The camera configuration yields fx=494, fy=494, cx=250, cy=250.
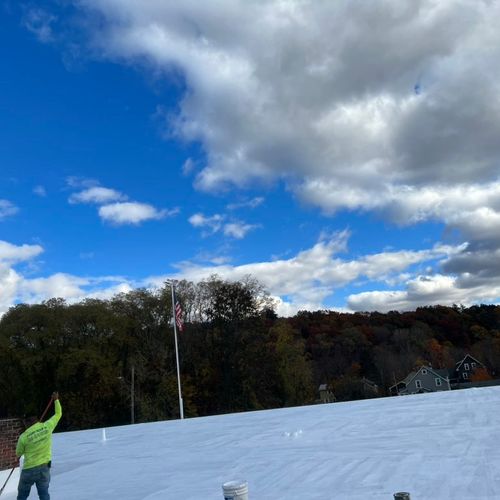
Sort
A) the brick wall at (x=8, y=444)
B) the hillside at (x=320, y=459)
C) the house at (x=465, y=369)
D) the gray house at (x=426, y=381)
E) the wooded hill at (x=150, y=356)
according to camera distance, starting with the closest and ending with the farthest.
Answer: the hillside at (x=320, y=459) → the brick wall at (x=8, y=444) → the wooded hill at (x=150, y=356) → the gray house at (x=426, y=381) → the house at (x=465, y=369)

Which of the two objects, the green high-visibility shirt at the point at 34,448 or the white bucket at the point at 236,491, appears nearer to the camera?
the white bucket at the point at 236,491

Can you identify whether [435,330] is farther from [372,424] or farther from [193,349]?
[372,424]

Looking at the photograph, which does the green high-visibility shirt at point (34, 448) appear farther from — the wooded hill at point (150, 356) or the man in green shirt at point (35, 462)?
the wooded hill at point (150, 356)

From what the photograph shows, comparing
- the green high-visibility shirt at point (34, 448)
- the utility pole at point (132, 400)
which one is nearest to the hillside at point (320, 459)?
the green high-visibility shirt at point (34, 448)

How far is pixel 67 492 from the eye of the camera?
7254 mm

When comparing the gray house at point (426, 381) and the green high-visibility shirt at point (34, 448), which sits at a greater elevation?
the green high-visibility shirt at point (34, 448)

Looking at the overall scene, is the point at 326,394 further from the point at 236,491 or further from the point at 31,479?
the point at 236,491

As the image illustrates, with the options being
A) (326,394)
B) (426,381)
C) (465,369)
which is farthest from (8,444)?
(465,369)

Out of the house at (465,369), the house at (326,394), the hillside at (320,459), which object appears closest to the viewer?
the hillside at (320,459)

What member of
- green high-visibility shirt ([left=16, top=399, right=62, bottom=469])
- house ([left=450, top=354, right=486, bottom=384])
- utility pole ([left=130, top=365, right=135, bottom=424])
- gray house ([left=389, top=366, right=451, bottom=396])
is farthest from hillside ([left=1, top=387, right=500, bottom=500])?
house ([left=450, top=354, right=486, bottom=384])

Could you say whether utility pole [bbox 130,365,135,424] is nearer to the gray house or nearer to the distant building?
the distant building

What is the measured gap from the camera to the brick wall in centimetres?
888

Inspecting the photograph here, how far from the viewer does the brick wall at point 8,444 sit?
29.1 feet

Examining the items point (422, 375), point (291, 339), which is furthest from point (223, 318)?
point (422, 375)
